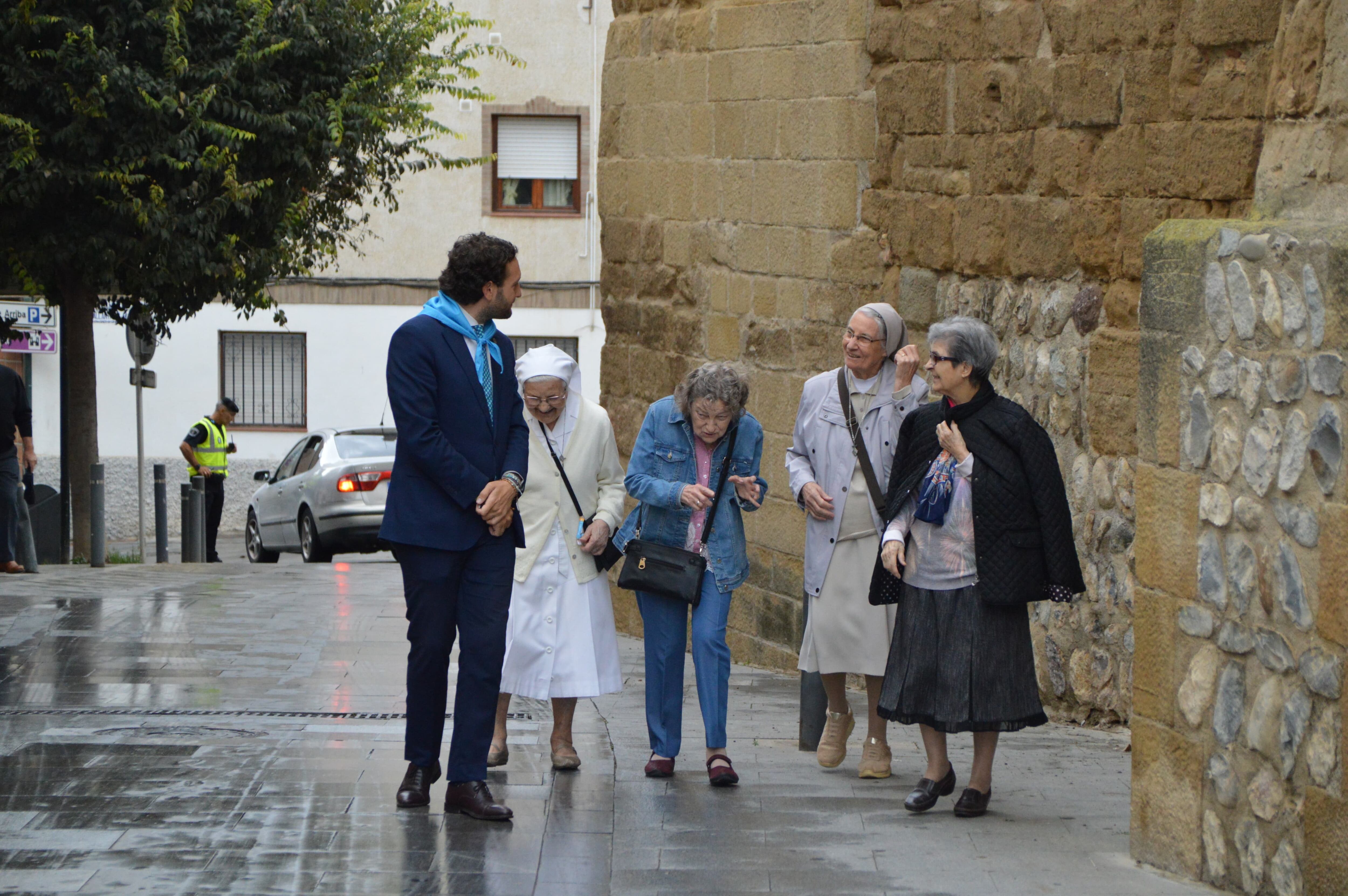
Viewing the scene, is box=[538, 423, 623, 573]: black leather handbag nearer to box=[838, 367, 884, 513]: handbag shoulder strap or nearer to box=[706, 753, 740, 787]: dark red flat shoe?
box=[706, 753, 740, 787]: dark red flat shoe

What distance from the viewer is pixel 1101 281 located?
703cm

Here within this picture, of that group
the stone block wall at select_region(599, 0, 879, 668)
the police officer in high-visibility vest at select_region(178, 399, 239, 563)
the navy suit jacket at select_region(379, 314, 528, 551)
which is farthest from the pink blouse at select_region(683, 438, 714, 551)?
the police officer in high-visibility vest at select_region(178, 399, 239, 563)

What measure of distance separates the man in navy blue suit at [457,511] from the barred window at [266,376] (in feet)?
74.8

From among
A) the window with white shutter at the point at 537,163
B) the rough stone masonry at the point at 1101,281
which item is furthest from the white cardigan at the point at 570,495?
the window with white shutter at the point at 537,163

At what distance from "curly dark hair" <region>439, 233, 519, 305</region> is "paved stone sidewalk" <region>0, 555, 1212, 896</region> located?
1.63m

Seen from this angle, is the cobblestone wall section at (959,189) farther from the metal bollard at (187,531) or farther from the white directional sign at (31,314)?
the white directional sign at (31,314)

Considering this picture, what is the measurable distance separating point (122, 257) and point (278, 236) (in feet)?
5.55

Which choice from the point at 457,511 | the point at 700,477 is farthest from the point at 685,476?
the point at 457,511

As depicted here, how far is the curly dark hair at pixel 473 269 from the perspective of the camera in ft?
18.4

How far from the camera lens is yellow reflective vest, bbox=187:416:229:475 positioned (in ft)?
61.6

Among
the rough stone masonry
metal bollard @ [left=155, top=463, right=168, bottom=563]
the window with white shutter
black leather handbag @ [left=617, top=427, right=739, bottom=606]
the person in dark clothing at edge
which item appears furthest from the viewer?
the window with white shutter

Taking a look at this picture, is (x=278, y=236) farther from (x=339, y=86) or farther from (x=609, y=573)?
(x=609, y=573)

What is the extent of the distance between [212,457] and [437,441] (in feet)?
46.2

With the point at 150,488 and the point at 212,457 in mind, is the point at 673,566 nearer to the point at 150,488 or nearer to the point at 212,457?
the point at 212,457
